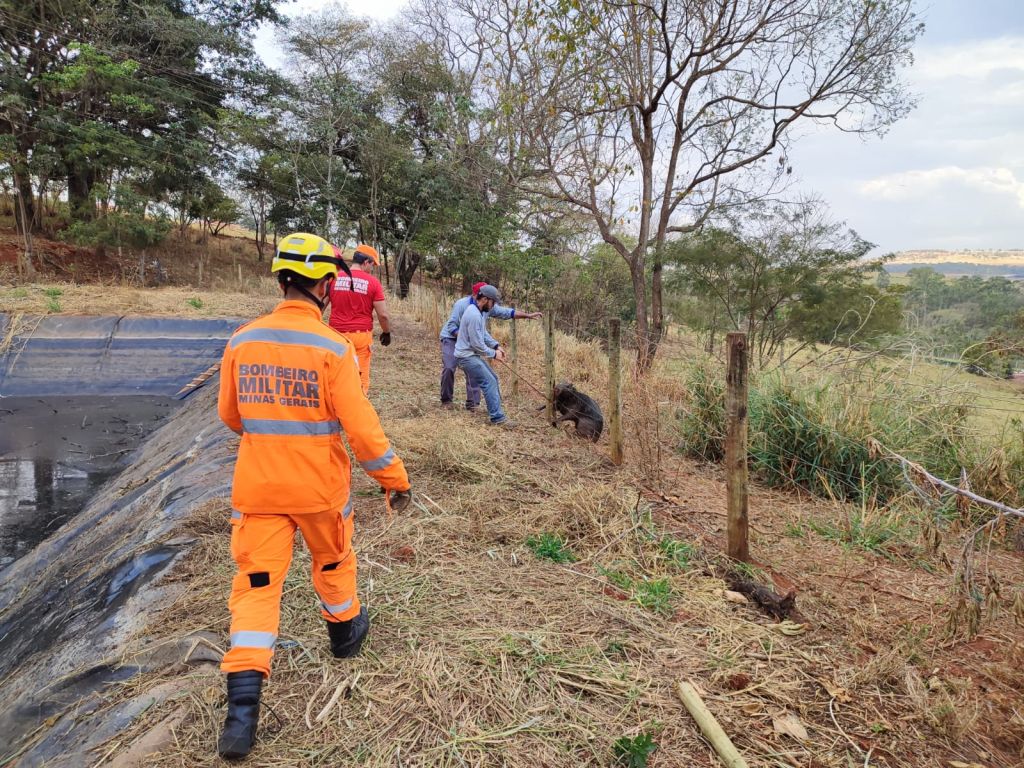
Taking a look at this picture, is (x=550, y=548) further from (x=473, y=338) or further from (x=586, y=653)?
(x=473, y=338)

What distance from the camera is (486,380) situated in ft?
20.8

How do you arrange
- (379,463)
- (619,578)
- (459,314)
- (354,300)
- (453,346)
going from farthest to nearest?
(453,346), (459,314), (354,300), (619,578), (379,463)

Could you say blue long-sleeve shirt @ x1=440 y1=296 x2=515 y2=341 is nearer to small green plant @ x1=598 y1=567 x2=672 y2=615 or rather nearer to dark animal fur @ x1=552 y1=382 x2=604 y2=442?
dark animal fur @ x1=552 y1=382 x2=604 y2=442

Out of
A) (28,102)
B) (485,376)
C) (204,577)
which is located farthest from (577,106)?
(28,102)

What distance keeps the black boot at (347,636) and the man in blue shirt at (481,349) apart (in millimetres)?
3927

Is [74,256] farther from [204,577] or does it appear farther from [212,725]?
[212,725]

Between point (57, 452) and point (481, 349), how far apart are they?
6634 millimetres

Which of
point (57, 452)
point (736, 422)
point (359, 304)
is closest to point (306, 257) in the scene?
point (736, 422)

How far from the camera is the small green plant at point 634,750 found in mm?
1970

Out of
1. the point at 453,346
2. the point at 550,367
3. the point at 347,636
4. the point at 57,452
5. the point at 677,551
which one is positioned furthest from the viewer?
the point at 57,452

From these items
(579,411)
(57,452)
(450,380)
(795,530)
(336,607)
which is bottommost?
(57,452)

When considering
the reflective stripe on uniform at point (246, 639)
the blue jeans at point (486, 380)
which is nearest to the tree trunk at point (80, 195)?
the blue jeans at point (486, 380)

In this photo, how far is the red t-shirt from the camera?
557cm

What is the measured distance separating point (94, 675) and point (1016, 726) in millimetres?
3796
